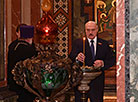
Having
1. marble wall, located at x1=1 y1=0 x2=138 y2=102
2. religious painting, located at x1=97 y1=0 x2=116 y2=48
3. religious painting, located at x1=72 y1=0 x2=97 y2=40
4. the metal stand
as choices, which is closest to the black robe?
the metal stand

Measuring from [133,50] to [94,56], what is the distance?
2.58m

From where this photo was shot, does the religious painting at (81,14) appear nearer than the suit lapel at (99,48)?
No

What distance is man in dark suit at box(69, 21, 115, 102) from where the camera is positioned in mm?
4848

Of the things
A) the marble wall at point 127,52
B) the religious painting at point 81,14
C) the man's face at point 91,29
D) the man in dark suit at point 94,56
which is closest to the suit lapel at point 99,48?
the man in dark suit at point 94,56

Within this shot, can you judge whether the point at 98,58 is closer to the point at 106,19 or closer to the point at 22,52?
the point at 22,52

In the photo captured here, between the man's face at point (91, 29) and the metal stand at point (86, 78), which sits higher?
the man's face at point (91, 29)

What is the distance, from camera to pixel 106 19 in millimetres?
8625

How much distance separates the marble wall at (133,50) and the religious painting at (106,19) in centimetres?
601

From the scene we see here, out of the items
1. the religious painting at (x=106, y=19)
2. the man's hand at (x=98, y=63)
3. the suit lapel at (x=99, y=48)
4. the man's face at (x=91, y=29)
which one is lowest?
the man's hand at (x=98, y=63)

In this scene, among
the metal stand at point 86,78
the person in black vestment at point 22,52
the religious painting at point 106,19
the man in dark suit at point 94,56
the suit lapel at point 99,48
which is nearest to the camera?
the metal stand at point 86,78

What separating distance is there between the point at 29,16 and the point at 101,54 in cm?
337

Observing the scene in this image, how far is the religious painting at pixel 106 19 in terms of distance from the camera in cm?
855

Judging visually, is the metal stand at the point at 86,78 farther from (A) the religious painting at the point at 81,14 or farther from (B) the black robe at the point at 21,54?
(A) the religious painting at the point at 81,14

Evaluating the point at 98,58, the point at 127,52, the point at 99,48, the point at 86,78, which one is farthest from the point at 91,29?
the point at 127,52
